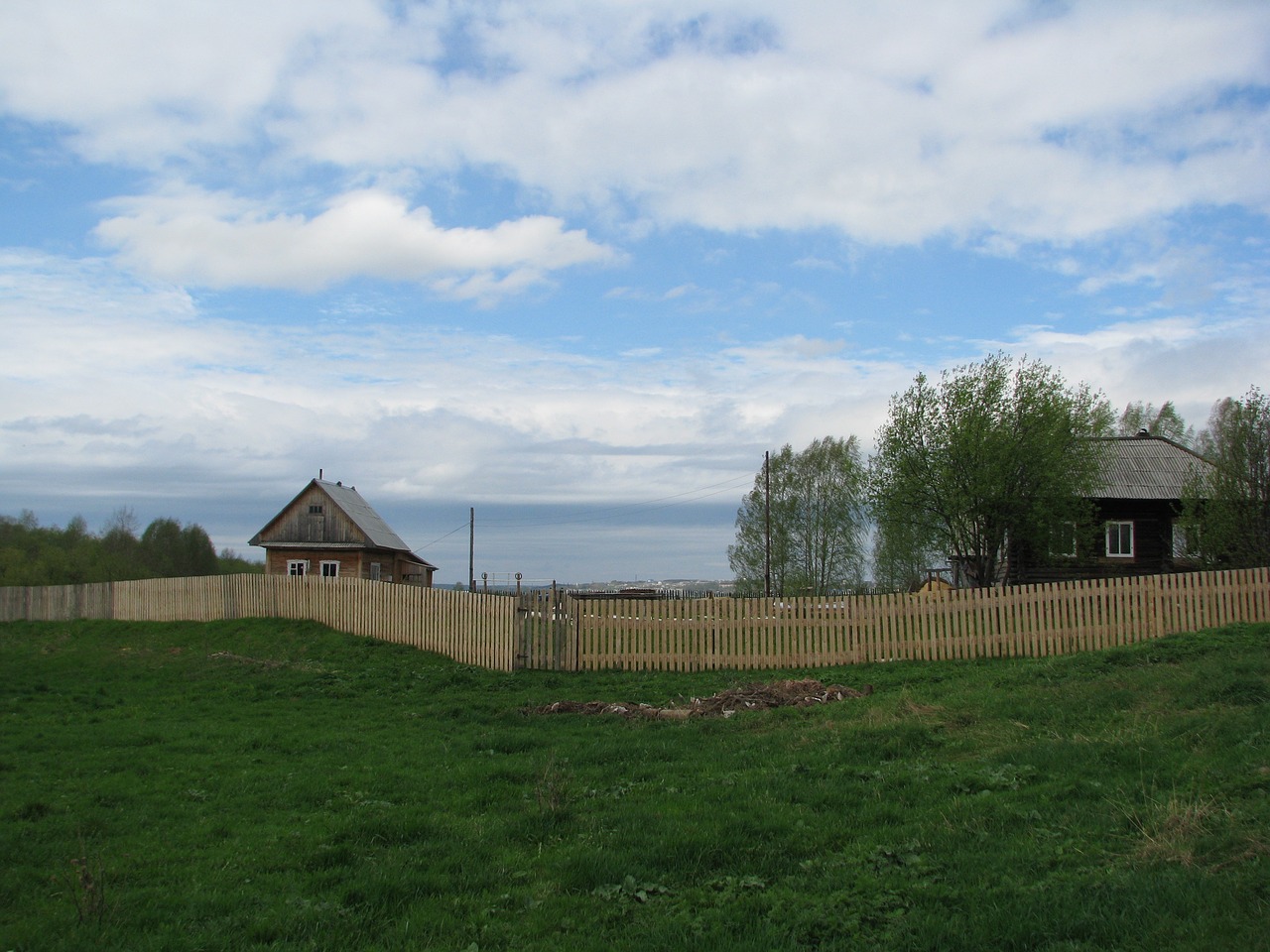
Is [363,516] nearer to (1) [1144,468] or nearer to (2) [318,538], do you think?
(2) [318,538]

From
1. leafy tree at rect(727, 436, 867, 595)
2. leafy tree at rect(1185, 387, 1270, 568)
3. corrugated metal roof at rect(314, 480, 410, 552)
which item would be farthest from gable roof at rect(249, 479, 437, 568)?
leafy tree at rect(1185, 387, 1270, 568)

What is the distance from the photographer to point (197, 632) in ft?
79.0

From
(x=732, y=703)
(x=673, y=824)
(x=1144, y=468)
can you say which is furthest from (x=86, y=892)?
(x=1144, y=468)

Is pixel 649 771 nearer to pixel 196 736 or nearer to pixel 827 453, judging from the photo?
pixel 196 736

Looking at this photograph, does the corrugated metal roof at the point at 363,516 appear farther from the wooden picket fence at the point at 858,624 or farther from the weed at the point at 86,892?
the weed at the point at 86,892

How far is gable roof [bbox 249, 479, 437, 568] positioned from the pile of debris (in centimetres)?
2821

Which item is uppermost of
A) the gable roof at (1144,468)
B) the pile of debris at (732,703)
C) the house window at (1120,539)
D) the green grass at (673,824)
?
the gable roof at (1144,468)

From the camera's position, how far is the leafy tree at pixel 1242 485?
2183 cm

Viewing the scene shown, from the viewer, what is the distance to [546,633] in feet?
56.5

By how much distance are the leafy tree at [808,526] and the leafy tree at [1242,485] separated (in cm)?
2801

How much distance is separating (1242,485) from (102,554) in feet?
202

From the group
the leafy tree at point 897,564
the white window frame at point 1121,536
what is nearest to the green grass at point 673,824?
the white window frame at point 1121,536

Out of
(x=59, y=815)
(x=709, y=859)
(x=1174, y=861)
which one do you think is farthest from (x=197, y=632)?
(x=1174, y=861)

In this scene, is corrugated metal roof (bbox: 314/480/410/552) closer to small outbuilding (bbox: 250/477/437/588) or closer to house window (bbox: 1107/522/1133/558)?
small outbuilding (bbox: 250/477/437/588)
